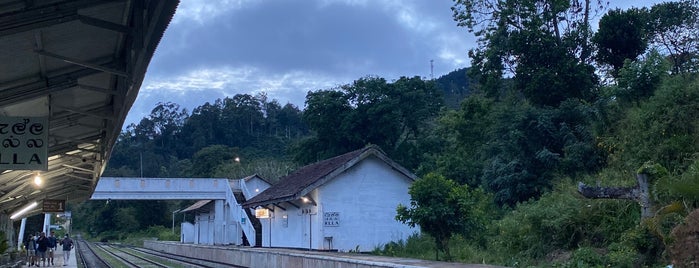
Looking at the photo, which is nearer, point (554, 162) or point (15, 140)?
point (15, 140)

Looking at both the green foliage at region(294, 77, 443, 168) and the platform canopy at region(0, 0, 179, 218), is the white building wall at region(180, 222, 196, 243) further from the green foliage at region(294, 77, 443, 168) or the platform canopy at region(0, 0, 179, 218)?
the platform canopy at region(0, 0, 179, 218)

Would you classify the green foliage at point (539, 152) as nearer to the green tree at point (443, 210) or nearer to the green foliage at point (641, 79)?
the green foliage at point (641, 79)

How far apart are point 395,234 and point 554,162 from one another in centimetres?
748

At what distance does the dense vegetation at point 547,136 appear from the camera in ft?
51.3

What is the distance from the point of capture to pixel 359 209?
93.1 ft

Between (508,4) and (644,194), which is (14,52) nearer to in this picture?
(644,194)

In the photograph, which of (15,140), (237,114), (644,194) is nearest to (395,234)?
(644,194)

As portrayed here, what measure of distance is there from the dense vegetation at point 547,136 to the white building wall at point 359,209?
1.93 m

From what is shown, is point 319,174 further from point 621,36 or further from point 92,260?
point 92,260

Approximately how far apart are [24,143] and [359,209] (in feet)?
64.1

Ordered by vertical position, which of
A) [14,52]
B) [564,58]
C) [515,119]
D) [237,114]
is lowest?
[14,52]

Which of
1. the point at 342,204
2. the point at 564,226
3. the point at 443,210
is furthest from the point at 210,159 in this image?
the point at 564,226

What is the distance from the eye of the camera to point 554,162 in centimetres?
2542

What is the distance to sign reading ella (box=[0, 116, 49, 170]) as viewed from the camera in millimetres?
9742
